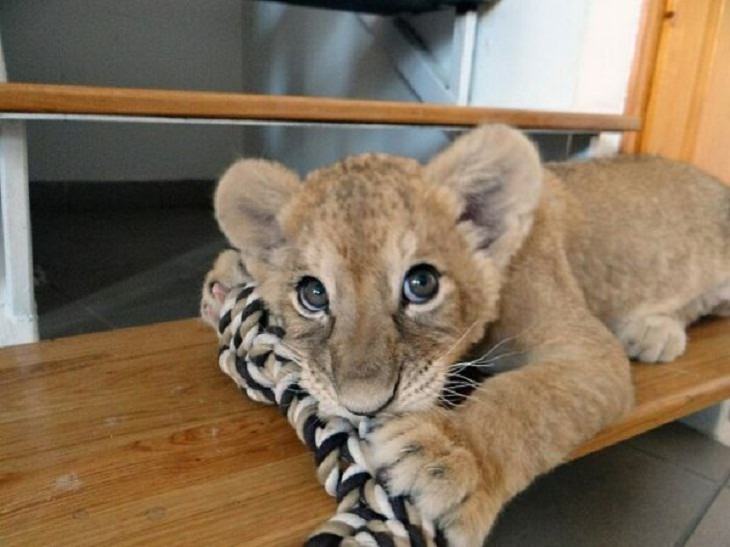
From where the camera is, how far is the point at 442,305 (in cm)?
89

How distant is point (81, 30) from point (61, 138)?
1.67 ft

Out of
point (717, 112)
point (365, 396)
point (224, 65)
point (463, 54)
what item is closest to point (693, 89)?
point (717, 112)

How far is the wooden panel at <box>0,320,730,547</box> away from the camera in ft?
2.45

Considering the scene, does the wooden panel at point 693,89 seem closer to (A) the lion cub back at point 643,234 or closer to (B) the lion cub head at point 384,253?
(A) the lion cub back at point 643,234

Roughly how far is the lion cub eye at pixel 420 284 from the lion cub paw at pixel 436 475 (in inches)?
6.2

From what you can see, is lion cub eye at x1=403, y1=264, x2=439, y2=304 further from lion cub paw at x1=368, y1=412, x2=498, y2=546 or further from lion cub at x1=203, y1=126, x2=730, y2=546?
lion cub paw at x1=368, y1=412, x2=498, y2=546

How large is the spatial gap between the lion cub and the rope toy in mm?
25

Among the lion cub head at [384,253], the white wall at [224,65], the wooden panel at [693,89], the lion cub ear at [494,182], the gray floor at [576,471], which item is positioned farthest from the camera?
the white wall at [224,65]

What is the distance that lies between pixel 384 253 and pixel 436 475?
27 centimetres

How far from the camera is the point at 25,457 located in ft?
2.83

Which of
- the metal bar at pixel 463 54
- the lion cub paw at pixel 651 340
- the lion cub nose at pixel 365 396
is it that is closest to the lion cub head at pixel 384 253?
the lion cub nose at pixel 365 396

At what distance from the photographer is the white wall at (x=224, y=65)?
234 centimetres

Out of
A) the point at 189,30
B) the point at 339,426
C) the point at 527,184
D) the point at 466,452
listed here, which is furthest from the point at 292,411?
the point at 189,30

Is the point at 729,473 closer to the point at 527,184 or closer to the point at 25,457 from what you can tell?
the point at 527,184
